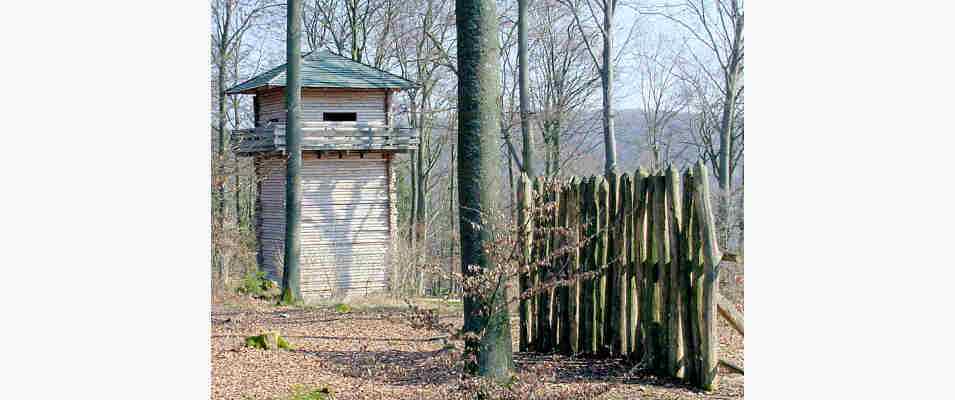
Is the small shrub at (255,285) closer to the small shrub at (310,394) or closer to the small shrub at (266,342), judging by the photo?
the small shrub at (266,342)

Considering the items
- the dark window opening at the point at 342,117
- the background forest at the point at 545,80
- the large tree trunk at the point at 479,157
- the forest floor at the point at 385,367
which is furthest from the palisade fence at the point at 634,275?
the dark window opening at the point at 342,117

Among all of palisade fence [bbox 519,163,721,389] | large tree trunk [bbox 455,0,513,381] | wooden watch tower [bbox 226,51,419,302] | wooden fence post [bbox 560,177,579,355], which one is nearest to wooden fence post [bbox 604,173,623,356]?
palisade fence [bbox 519,163,721,389]

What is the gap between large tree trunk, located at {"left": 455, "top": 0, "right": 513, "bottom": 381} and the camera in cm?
430

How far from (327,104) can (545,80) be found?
4414 millimetres

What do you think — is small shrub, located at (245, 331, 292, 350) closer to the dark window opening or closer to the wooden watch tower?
the wooden watch tower

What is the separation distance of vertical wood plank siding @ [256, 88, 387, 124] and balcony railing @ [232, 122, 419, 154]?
1.01ft

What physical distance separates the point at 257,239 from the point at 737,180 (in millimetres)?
6632

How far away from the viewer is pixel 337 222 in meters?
12.9

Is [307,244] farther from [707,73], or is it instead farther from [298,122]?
[707,73]

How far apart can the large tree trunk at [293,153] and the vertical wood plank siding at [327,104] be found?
211 cm

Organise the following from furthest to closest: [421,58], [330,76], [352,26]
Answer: [421,58] < [352,26] < [330,76]

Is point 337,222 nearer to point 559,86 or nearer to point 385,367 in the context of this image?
point 559,86

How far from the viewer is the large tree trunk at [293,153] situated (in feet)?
31.1

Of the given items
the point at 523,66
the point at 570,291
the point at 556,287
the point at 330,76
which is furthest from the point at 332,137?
the point at 570,291
